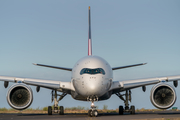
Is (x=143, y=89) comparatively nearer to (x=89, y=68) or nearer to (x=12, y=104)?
(x=89, y=68)

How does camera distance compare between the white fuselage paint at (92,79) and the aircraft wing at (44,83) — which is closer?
the white fuselage paint at (92,79)

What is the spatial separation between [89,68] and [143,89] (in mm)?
6610

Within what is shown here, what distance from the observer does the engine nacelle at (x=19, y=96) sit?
17.8 meters

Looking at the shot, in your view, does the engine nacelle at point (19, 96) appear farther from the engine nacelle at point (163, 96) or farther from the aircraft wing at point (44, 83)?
the engine nacelle at point (163, 96)

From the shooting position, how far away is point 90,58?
59.2 feet

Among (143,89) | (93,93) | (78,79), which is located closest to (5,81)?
(78,79)

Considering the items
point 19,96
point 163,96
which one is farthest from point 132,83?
point 19,96

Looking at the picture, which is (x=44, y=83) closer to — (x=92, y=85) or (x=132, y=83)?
(x=92, y=85)

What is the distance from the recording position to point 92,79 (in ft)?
52.8

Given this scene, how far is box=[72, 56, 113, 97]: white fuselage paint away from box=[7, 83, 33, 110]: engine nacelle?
10.3 ft

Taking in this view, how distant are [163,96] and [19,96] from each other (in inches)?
372

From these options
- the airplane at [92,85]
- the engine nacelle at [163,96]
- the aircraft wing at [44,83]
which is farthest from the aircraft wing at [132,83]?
the aircraft wing at [44,83]

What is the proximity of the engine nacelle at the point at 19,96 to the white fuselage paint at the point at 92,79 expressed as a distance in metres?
3.13

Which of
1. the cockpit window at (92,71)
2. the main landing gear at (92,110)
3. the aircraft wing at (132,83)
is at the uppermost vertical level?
the cockpit window at (92,71)
